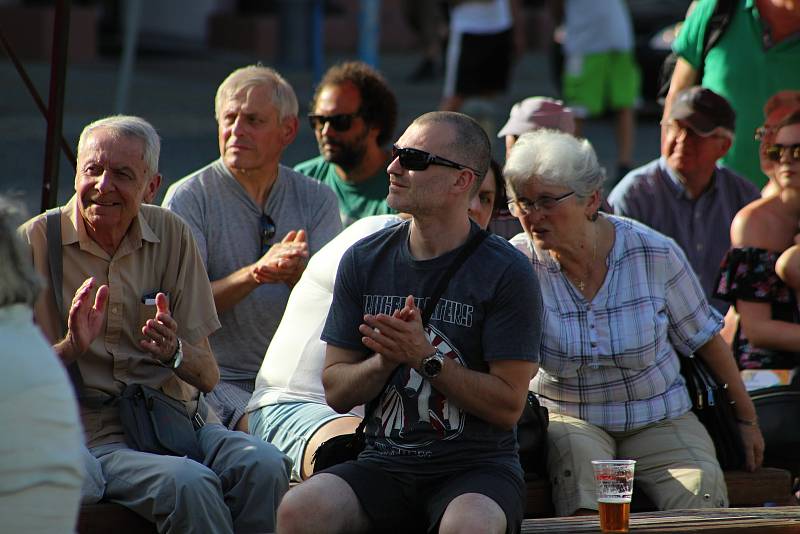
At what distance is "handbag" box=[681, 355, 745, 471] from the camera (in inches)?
191

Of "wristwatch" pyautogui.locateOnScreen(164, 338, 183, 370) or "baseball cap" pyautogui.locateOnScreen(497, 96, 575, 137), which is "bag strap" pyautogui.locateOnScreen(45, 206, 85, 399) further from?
"baseball cap" pyautogui.locateOnScreen(497, 96, 575, 137)

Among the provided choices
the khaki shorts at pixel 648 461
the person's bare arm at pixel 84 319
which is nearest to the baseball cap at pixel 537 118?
the khaki shorts at pixel 648 461

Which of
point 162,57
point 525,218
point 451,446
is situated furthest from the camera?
point 162,57

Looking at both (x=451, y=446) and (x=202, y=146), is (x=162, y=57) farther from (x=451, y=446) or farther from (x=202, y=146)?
(x=451, y=446)

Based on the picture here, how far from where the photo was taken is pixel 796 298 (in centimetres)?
525

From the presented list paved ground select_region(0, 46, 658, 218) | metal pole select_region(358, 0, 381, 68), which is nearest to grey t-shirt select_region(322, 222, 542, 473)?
paved ground select_region(0, 46, 658, 218)

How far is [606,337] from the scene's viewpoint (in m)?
4.65

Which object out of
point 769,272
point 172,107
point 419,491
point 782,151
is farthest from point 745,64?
point 172,107

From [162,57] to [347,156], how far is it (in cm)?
1255

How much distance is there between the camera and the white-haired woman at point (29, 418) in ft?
9.43

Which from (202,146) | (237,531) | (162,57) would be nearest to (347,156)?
(237,531)

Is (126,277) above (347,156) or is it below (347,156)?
below

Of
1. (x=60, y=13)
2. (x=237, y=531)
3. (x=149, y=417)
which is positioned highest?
(x=60, y=13)

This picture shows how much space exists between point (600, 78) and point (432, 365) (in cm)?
718
